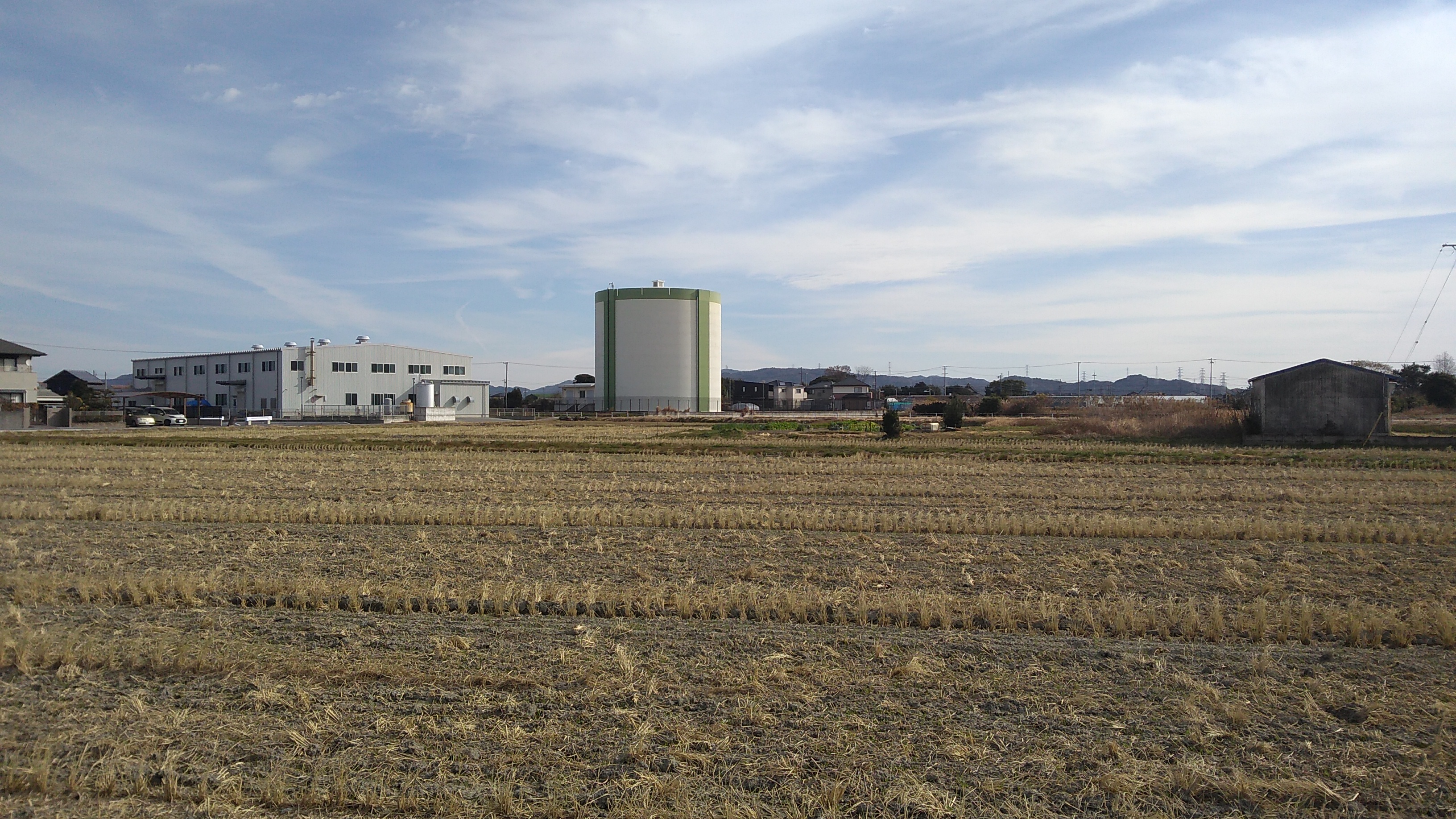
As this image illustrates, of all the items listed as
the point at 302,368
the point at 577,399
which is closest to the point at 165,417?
the point at 302,368

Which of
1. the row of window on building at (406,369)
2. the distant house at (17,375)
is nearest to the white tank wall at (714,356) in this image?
the row of window on building at (406,369)

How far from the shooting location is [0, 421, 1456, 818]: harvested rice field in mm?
4480

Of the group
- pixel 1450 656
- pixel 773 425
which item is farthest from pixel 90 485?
pixel 773 425

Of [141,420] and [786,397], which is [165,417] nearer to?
[141,420]

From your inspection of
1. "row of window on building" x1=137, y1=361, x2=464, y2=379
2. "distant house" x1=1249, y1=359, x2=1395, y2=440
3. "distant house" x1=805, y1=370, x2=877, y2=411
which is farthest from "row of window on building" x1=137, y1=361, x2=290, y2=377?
"distant house" x1=1249, y1=359, x2=1395, y2=440

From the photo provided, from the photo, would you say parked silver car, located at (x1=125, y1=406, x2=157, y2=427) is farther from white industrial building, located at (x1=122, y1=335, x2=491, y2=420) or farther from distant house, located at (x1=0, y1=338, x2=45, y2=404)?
white industrial building, located at (x1=122, y1=335, x2=491, y2=420)

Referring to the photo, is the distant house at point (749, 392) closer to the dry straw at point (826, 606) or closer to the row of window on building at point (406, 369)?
the row of window on building at point (406, 369)

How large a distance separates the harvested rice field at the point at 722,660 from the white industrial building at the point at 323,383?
5200 centimetres

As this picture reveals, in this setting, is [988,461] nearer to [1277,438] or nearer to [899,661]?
[1277,438]

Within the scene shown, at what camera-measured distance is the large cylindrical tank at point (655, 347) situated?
237ft

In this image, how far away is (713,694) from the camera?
573cm

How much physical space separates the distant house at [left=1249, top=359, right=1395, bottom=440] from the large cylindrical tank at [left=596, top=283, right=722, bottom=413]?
47.2 meters

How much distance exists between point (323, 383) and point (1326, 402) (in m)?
62.3

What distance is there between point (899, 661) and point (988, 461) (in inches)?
762
